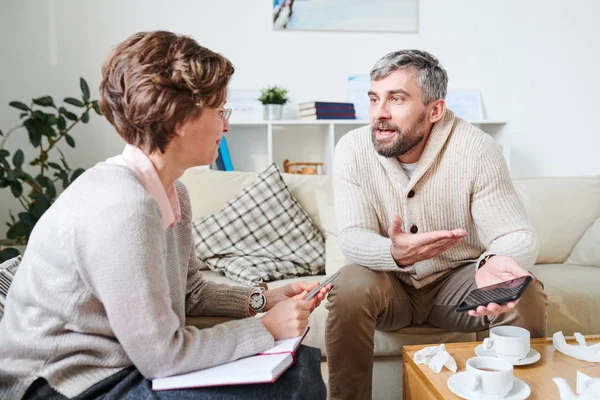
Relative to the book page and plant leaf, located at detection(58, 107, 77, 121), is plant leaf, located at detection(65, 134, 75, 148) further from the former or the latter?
the book page

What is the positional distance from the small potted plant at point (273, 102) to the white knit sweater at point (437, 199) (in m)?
1.32

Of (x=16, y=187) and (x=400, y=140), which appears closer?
(x=400, y=140)

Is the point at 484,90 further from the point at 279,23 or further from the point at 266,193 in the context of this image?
the point at 266,193

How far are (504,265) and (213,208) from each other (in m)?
1.40

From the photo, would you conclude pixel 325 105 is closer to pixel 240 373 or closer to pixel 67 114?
pixel 67 114

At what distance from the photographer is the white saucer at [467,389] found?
1140mm

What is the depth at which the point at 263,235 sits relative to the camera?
253cm

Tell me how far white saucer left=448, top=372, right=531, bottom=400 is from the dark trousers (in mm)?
287

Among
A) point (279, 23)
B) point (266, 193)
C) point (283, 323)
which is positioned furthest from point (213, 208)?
point (283, 323)

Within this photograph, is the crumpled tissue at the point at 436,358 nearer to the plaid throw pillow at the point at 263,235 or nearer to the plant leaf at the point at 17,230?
the plaid throw pillow at the point at 263,235

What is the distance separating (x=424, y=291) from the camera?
74.6 inches

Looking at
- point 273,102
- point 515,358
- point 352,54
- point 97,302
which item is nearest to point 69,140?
point 273,102

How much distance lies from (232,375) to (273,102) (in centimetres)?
235

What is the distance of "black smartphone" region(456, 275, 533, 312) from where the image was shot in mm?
1273
